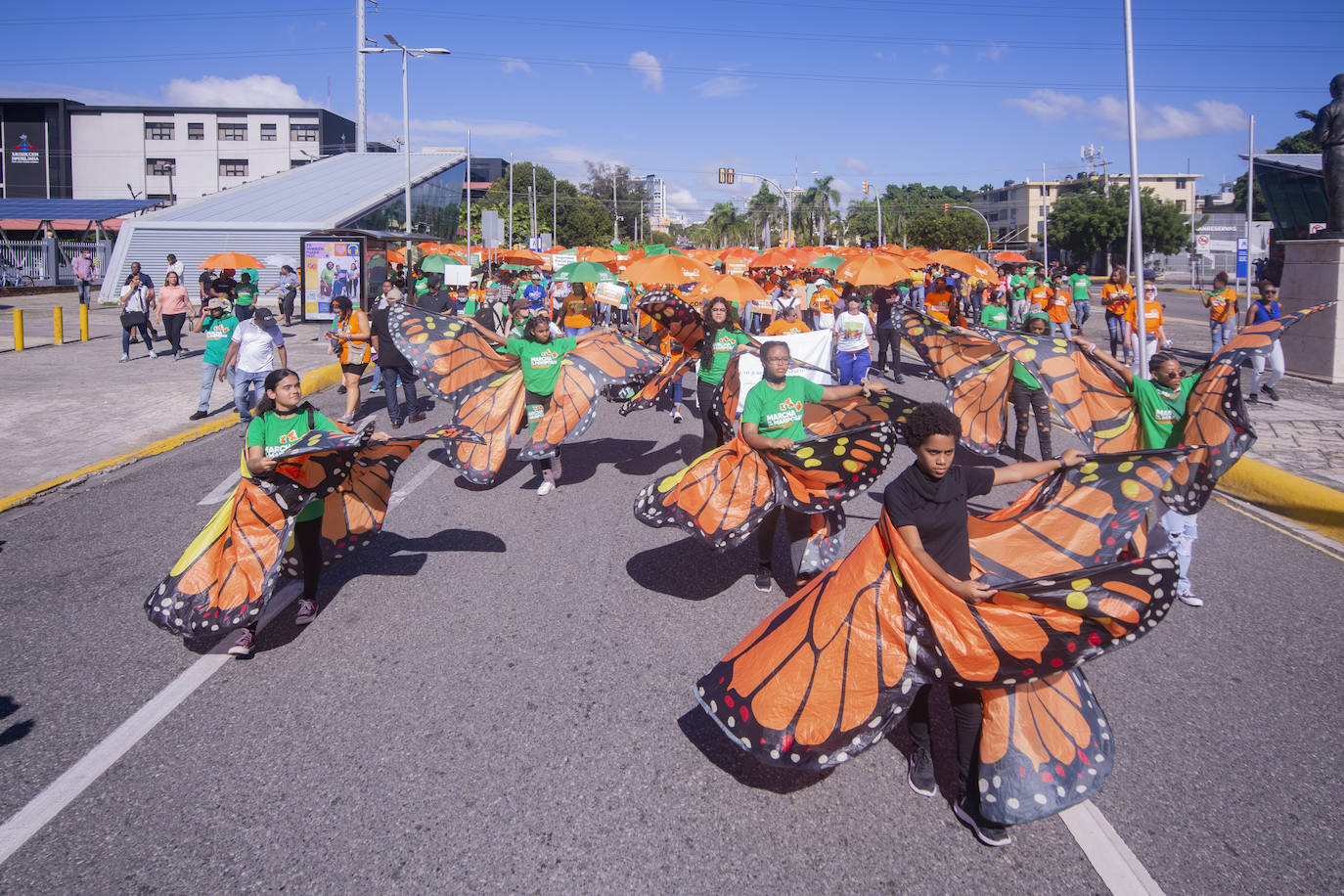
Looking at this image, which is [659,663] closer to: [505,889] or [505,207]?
[505,889]

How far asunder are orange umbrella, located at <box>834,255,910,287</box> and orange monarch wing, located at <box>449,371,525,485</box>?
9.40 metres

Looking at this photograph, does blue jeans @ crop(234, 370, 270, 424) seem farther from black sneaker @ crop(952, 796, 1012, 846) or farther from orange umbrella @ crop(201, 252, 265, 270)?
orange umbrella @ crop(201, 252, 265, 270)

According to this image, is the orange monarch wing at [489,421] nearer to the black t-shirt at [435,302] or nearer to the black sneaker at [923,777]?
the black sneaker at [923,777]

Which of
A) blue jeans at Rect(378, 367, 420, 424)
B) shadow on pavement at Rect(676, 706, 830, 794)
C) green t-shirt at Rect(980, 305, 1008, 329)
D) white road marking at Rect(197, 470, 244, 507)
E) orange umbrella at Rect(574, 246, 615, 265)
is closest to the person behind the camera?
shadow on pavement at Rect(676, 706, 830, 794)

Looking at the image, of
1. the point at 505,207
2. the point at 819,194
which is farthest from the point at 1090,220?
the point at 505,207

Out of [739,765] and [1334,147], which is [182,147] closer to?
[1334,147]

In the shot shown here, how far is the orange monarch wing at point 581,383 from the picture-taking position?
873 cm

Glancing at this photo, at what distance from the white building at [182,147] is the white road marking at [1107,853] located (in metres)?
75.9

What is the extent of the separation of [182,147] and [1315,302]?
76.8 meters

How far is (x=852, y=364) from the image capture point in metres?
12.9

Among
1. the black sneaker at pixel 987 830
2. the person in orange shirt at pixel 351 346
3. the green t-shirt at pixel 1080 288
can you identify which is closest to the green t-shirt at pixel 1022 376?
the black sneaker at pixel 987 830

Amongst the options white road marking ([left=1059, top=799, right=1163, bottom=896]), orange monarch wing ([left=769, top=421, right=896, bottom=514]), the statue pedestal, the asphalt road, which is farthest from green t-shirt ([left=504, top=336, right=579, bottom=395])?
the statue pedestal

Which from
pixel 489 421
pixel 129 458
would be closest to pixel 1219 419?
pixel 489 421

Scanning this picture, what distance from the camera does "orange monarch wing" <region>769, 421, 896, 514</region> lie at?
522 cm
